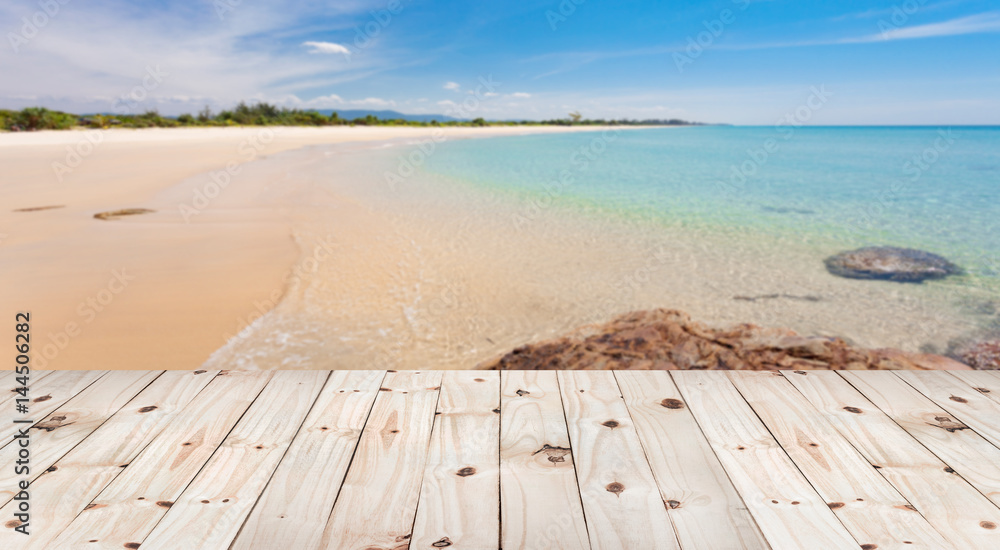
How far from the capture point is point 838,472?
1.64 metres

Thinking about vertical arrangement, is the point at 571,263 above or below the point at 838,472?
below

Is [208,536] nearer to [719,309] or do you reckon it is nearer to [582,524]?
[582,524]

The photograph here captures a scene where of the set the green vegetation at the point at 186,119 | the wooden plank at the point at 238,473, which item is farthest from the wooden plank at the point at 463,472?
the green vegetation at the point at 186,119

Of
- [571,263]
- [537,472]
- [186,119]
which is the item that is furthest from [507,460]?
[186,119]

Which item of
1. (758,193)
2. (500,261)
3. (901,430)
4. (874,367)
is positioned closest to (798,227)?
(758,193)

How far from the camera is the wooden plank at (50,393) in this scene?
6.10 feet

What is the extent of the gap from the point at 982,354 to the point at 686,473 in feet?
16.0

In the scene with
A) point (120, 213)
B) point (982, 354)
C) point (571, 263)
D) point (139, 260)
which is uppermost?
point (120, 213)

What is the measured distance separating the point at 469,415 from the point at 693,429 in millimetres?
779

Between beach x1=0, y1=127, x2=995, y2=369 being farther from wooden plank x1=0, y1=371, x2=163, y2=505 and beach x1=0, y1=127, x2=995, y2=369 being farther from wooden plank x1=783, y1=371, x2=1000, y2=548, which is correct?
wooden plank x1=783, y1=371, x2=1000, y2=548

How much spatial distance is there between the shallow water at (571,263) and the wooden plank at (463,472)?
2217mm

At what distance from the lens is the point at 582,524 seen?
1.41 metres

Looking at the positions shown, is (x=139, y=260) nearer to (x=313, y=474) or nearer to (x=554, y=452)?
(x=313, y=474)

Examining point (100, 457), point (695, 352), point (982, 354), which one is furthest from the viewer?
point (982, 354)
